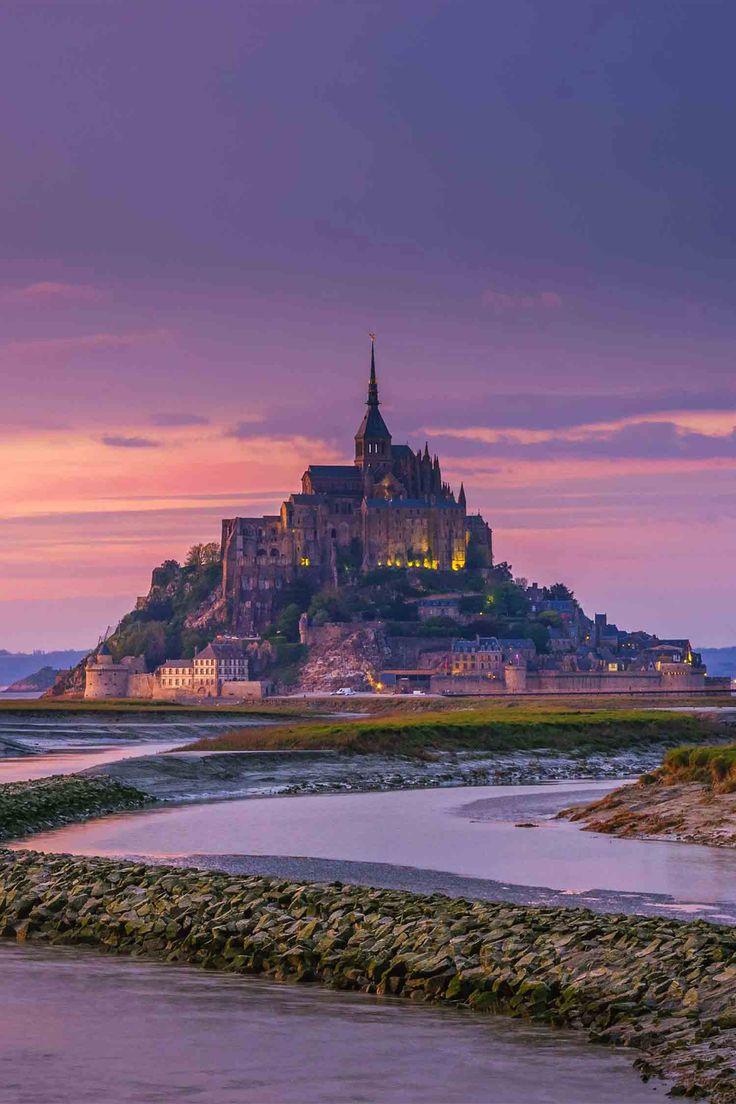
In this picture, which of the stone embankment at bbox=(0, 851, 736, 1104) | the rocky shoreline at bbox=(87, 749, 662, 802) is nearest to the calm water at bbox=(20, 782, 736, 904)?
the rocky shoreline at bbox=(87, 749, 662, 802)

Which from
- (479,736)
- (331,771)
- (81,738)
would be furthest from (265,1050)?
(81,738)

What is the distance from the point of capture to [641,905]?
22.5m

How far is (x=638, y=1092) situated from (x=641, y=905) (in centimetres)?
949

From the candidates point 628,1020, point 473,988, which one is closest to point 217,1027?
point 473,988

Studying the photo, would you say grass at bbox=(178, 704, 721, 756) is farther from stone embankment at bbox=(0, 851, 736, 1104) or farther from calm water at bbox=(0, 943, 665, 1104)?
calm water at bbox=(0, 943, 665, 1104)

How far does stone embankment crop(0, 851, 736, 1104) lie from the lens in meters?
14.6

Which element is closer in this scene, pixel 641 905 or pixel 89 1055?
pixel 89 1055

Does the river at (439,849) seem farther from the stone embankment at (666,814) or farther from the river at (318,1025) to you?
the stone embankment at (666,814)

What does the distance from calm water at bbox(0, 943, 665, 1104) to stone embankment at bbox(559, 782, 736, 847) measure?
15163mm

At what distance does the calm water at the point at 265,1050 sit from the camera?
43.2 ft

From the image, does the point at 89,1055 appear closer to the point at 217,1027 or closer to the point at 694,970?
the point at 217,1027

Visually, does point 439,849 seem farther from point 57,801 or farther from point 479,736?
point 479,736

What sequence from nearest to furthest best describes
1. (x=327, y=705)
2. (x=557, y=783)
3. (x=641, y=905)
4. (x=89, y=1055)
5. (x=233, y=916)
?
(x=89, y=1055) → (x=233, y=916) → (x=641, y=905) → (x=557, y=783) → (x=327, y=705)

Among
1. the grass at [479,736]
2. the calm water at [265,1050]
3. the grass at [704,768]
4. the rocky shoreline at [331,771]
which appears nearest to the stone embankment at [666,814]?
the grass at [704,768]
